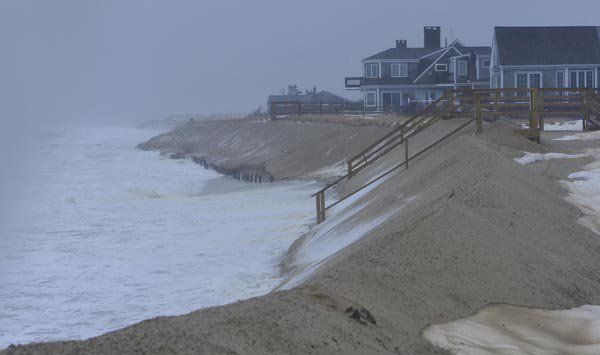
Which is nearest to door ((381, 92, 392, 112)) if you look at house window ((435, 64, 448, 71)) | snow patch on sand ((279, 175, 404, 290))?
house window ((435, 64, 448, 71))

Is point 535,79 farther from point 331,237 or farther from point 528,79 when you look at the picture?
point 331,237

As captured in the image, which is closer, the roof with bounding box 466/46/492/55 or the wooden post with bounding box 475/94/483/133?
the wooden post with bounding box 475/94/483/133

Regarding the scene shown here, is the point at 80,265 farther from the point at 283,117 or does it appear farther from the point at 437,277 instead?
the point at 283,117

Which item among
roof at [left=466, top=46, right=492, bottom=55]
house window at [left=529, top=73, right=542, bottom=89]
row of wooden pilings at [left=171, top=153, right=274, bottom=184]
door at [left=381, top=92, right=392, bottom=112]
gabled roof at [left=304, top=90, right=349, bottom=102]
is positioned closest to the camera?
row of wooden pilings at [left=171, top=153, right=274, bottom=184]

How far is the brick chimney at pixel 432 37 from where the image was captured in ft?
293

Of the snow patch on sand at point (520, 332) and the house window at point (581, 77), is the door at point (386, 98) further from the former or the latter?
the snow patch on sand at point (520, 332)

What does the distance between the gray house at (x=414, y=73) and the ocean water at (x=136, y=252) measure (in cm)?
3878

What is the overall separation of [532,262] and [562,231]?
2201mm

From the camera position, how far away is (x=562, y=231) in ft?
49.3

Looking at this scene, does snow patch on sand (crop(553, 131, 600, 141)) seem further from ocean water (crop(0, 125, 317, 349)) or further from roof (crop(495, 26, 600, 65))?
roof (crop(495, 26, 600, 65))

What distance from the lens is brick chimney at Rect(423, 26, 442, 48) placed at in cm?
8925

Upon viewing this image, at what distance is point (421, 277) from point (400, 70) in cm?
7012

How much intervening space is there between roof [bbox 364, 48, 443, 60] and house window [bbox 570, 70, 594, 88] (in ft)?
79.7

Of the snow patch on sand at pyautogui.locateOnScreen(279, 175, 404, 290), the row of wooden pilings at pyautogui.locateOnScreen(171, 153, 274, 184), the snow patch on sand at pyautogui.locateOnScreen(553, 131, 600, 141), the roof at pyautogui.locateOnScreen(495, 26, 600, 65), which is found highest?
the roof at pyautogui.locateOnScreen(495, 26, 600, 65)
